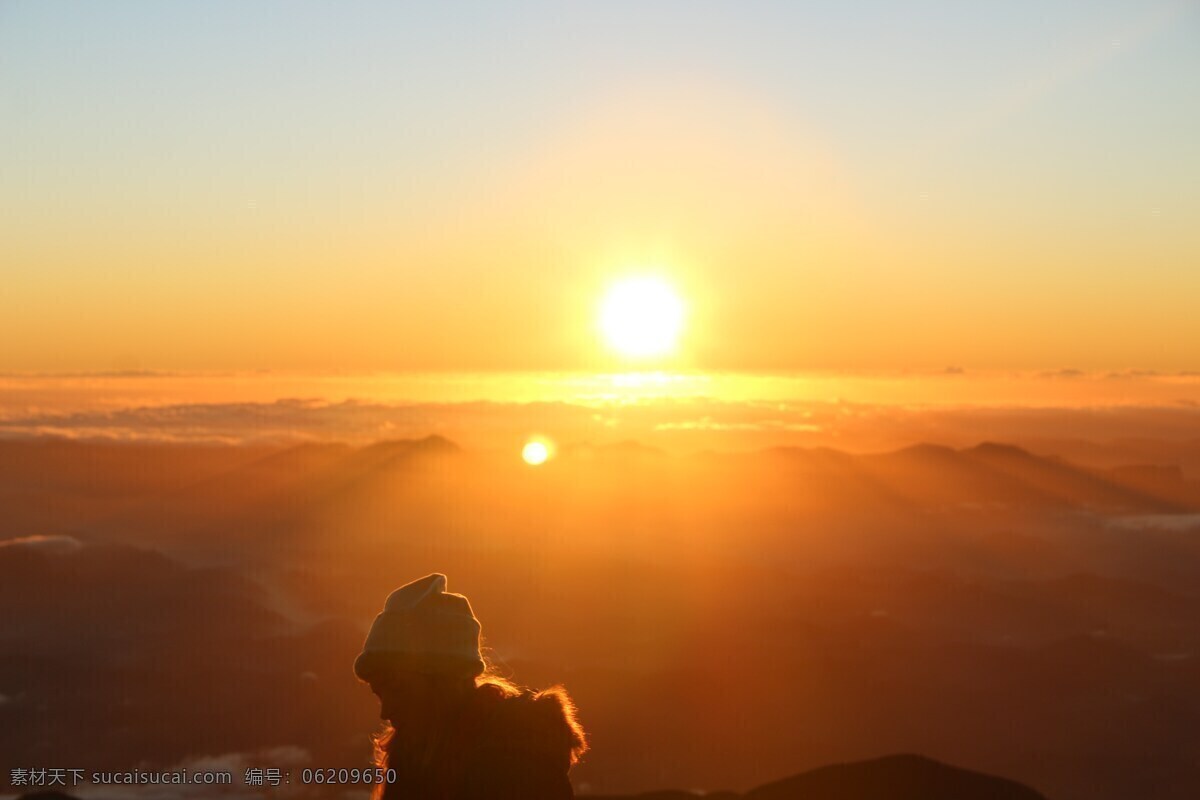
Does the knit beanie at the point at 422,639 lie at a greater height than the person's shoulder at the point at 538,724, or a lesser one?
greater

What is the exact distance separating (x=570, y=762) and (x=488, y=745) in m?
0.44

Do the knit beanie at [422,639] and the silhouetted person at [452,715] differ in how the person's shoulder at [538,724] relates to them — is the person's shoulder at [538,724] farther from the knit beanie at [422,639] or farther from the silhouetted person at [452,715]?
the knit beanie at [422,639]

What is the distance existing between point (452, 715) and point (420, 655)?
35 centimetres

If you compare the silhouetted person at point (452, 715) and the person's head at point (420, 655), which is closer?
the silhouetted person at point (452, 715)

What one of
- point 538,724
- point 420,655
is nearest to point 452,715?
point 420,655

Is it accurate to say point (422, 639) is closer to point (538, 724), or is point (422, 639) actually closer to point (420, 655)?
point (420, 655)

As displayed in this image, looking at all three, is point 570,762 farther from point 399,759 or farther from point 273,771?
point 273,771

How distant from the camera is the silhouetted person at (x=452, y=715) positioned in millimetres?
5090

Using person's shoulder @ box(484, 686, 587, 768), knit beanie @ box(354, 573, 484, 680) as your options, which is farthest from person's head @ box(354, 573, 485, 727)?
person's shoulder @ box(484, 686, 587, 768)

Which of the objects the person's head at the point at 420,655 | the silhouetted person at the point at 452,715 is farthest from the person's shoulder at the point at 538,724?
the person's head at the point at 420,655

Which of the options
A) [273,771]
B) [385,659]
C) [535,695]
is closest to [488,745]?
[535,695]

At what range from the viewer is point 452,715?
5398 millimetres

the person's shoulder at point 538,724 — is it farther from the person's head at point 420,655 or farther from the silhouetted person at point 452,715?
the person's head at point 420,655

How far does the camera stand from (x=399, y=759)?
17.7 feet
